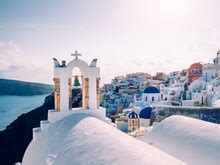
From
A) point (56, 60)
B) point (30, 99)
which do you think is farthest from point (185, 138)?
point (30, 99)

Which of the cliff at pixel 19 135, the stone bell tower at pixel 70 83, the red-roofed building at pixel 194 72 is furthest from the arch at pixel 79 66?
the red-roofed building at pixel 194 72

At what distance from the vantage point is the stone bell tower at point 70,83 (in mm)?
9516

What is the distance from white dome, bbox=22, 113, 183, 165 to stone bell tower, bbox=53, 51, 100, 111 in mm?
799

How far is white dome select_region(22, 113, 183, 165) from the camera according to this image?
17.8ft

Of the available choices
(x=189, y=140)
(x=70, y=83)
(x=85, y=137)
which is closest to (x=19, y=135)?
(x=70, y=83)

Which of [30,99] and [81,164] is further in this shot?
[30,99]

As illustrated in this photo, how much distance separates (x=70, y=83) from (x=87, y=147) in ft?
12.6

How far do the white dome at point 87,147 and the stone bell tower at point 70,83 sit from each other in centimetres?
80

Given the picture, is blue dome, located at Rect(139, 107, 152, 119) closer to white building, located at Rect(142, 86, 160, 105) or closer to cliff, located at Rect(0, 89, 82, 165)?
white building, located at Rect(142, 86, 160, 105)

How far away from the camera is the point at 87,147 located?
6.20m

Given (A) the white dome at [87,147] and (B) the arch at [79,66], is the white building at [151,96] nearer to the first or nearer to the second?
(B) the arch at [79,66]

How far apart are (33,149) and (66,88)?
2.11 metres

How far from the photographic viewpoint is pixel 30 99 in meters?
105

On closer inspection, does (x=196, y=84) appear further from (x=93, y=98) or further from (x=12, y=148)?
(x=93, y=98)
